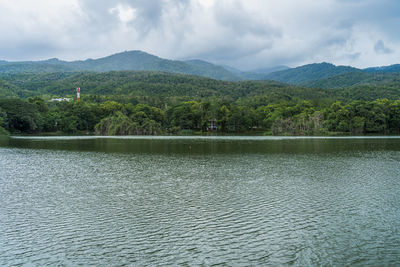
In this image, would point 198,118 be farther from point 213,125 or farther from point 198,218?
point 198,218

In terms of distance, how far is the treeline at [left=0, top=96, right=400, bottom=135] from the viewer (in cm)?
10943

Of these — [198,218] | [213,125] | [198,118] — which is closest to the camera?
[198,218]

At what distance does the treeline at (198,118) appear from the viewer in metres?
109

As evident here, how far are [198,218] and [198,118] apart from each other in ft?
394

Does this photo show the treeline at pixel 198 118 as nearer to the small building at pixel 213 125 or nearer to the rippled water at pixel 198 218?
the small building at pixel 213 125

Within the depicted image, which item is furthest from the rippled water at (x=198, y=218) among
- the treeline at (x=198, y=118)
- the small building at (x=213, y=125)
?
the small building at (x=213, y=125)

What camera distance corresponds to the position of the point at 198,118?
444 ft

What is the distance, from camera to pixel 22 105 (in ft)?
358

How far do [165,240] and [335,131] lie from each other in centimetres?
11259

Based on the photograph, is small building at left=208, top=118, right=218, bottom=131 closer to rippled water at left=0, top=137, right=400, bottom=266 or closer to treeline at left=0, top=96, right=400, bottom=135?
treeline at left=0, top=96, right=400, bottom=135

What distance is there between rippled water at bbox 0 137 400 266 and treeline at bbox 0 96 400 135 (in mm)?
86367

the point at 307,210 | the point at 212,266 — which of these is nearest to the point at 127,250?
the point at 212,266

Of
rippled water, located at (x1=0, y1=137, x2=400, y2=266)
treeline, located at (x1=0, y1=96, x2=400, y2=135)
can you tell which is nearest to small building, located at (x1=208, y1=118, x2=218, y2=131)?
treeline, located at (x1=0, y1=96, x2=400, y2=135)

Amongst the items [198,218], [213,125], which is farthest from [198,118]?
[198,218]
